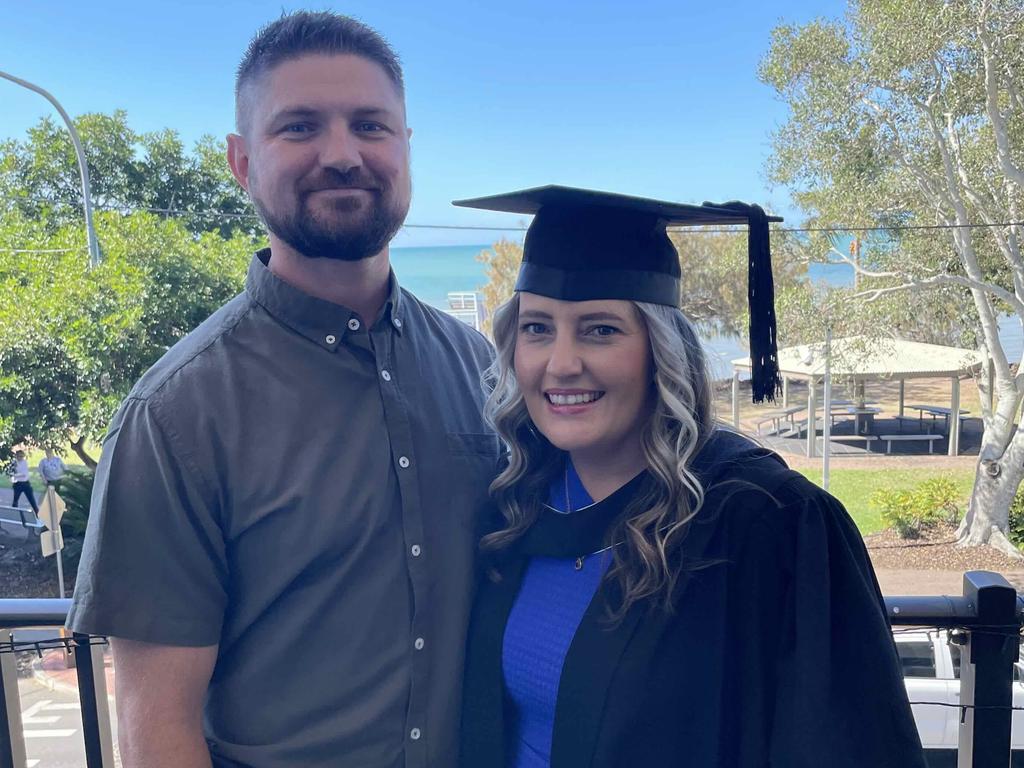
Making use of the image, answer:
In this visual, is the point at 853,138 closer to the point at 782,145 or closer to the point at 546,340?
the point at 782,145

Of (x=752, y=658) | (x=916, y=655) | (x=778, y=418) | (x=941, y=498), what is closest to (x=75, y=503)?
(x=916, y=655)

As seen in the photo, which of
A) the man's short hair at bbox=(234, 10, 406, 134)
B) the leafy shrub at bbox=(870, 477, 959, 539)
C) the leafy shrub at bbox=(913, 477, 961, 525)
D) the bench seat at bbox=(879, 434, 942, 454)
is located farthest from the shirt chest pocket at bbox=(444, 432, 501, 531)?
the bench seat at bbox=(879, 434, 942, 454)

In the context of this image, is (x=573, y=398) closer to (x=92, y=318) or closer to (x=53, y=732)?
(x=53, y=732)

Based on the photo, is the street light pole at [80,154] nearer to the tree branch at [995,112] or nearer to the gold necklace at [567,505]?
the gold necklace at [567,505]

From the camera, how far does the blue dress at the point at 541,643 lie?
4.72 feet

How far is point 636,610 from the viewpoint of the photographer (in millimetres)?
1379

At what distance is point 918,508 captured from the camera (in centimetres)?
1376

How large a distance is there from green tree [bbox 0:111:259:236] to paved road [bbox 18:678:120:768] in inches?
435

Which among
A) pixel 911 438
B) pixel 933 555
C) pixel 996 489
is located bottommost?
pixel 933 555

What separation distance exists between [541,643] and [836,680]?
0.47 m

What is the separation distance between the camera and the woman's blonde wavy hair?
54.8 inches

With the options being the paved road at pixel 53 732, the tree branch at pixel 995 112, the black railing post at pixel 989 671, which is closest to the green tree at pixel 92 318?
the paved road at pixel 53 732

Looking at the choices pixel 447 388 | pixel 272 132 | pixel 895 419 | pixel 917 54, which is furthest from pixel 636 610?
pixel 895 419

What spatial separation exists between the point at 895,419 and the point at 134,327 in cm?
1947
